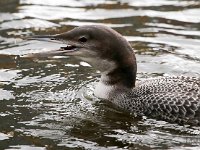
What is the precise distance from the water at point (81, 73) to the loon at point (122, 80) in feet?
0.53

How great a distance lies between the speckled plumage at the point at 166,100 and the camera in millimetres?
8320

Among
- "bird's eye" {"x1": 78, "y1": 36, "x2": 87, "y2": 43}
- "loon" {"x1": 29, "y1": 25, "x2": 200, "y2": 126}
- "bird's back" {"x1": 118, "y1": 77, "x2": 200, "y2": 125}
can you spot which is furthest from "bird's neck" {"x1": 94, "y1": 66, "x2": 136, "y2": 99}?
"bird's eye" {"x1": 78, "y1": 36, "x2": 87, "y2": 43}

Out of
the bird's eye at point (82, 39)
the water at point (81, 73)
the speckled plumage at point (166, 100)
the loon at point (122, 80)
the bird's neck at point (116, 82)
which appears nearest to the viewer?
the water at point (81, 73)

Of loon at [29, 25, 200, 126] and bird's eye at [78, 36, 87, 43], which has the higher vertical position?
bird's eye at [78, 36, 87, 43]

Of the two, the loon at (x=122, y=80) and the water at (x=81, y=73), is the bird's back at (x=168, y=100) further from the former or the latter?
the water at (x=81, y=73)

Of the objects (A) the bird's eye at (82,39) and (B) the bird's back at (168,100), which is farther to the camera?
(A) the bird's eye at (82,39)

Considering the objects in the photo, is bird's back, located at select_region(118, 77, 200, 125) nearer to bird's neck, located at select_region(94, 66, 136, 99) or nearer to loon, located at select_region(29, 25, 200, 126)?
loon, located at select_region(29, 25, 200, 126)

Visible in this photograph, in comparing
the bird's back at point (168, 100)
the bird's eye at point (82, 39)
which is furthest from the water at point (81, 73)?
the bird's eye at point (82, 39)

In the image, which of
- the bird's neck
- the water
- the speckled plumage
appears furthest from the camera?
the bird's neck

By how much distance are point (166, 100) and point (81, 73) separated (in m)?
2.34

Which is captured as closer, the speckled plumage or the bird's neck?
the speckled plumage

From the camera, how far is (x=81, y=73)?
10492 mm

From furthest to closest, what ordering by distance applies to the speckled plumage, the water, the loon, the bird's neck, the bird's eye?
the bird's neck → the bird's eye → the loon → the speckled plumage → the water

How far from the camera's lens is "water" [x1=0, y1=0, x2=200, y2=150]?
809cm
